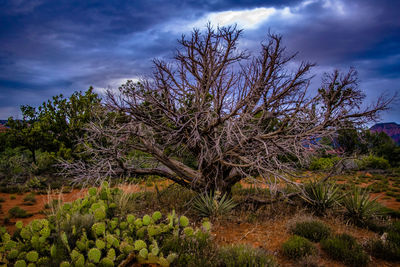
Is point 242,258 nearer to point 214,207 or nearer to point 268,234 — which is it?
point 268,234

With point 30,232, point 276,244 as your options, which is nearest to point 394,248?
point 276,244

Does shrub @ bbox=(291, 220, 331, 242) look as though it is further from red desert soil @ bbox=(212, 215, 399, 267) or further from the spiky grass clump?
the spiky grass clump

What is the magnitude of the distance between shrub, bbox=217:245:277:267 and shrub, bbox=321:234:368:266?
4.91 ft

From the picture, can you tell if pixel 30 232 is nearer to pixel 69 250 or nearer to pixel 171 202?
pixel 69 250

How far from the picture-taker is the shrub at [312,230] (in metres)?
4.85

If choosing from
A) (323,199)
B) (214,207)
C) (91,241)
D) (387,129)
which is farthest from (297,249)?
(387,129)

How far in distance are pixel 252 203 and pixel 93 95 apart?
11.0 m

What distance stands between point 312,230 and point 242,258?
2.41 meters

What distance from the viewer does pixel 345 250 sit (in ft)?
13.5

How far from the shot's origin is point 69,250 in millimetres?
3117

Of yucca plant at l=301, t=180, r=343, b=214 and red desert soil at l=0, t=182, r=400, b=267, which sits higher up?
yucca plant at l=301, t=180, r=343, b=214

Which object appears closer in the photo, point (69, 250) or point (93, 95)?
point (69, 250)

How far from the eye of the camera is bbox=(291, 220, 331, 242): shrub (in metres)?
4.85

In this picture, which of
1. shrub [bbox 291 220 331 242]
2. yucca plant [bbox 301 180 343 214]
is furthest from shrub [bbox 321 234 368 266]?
yucca plant [bbox 301 180 343 214]
